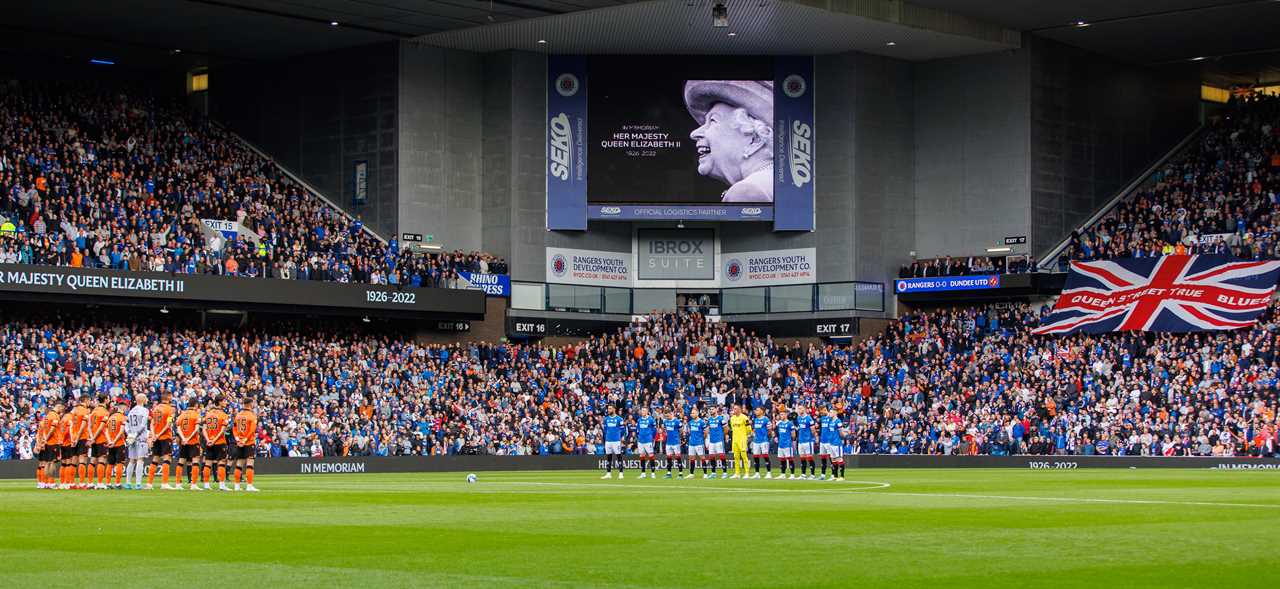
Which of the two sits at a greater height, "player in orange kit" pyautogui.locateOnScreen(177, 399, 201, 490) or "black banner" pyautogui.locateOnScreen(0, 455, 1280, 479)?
"player in orange kit" pyautogui.locateOnScreen(177, 399, 201, 490)

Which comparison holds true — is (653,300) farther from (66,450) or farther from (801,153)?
(66,450)

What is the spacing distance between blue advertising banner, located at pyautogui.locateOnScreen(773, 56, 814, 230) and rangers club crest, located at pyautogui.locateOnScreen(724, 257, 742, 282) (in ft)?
10.8

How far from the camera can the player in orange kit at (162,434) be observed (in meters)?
32.1

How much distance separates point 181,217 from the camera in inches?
2438

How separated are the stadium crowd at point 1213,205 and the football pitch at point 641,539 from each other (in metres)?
34.7

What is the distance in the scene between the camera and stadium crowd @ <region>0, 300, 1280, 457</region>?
178ft

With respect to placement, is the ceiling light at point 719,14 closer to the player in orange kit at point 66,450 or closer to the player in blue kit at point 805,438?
the player in blue kit at point 805,438

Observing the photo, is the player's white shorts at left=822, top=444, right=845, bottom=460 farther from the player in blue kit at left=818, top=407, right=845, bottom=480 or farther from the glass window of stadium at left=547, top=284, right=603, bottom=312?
the glass window of stadium at left=547, top=284, right=603, bottom=312

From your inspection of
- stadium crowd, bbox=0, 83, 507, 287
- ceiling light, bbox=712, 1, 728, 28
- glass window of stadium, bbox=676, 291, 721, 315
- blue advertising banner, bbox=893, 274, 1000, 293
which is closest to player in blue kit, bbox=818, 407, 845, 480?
ceiling light, bbox=712, 1, 728, 28

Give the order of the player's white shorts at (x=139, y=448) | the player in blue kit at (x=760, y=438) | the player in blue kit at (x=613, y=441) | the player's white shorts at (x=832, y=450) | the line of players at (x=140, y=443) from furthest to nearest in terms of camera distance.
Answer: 1. the player in blue kit at (x=613, y=441)
2. the player in blue kit at (x=760, y=438)
3. the player's white shorts at (x=832, y=450)
4. the player's white shorts at (x=139, y=448)
5. the line of players at (x=140, y=443)

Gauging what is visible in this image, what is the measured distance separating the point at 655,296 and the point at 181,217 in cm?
2090

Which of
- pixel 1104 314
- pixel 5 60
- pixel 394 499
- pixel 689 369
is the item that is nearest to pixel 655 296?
pixel 689 369

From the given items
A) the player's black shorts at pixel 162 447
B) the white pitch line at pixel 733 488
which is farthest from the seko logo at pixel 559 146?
the player's black shorts at pixel 162 447

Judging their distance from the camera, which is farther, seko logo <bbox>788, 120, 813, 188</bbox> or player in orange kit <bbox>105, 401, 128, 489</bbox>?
seko logo <bbox>788, 120, 813, 188</bbox>
